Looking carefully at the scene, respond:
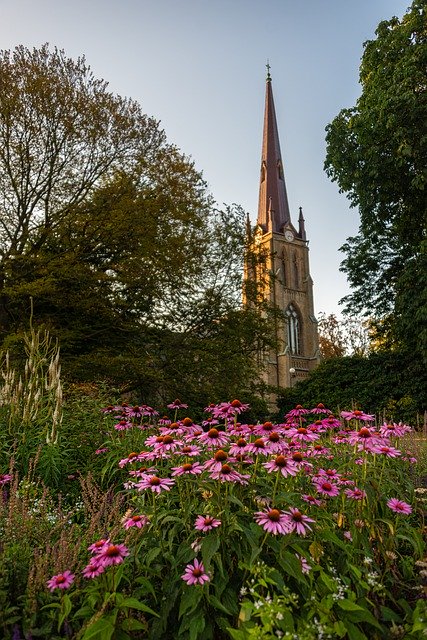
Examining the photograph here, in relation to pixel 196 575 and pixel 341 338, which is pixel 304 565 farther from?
pixel 341 338

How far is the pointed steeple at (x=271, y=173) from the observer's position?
156ft

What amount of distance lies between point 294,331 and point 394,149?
32.4 m

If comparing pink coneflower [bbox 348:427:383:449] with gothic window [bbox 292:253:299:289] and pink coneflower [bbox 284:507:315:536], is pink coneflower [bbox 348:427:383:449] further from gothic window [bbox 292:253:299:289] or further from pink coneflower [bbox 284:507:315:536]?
gothic window [bbox 292:253:299:289]

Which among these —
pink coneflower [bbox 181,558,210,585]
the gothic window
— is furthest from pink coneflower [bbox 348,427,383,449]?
the gothic window

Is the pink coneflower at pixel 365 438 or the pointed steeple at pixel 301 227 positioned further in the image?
the pointed steeple at pixel 301 227

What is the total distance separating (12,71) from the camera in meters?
12.6

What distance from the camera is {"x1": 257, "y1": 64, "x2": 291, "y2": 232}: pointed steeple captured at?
4753 centimetres

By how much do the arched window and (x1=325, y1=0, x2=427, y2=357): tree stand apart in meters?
27.4

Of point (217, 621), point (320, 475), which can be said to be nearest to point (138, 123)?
point (320, 475)

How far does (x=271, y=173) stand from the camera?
157ft

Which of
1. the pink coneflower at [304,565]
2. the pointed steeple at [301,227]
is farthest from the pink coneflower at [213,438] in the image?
the pointed steeple at [301,227]

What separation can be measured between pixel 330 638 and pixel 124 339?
461 inches

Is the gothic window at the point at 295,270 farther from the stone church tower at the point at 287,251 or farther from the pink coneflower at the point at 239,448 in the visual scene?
the pink coneflower at the point at 239,448

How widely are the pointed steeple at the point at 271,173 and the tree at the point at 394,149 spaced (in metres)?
31.0
